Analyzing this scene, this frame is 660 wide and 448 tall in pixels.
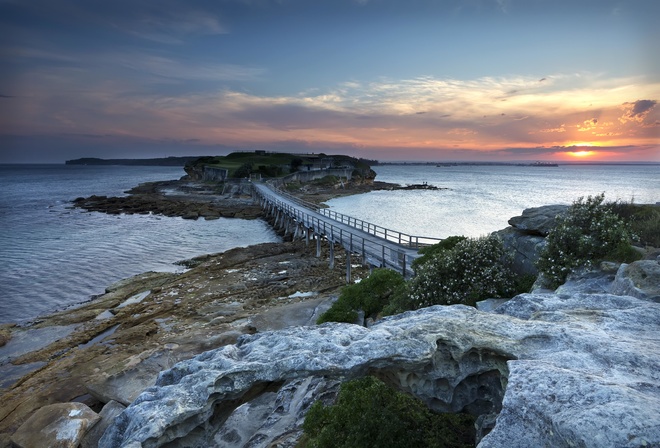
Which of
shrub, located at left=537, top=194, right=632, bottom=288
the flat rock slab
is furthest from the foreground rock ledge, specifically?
the flat rock slab

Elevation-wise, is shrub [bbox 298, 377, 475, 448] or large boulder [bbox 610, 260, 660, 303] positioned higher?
large boulder [bbox 610, 260, 660, 303]

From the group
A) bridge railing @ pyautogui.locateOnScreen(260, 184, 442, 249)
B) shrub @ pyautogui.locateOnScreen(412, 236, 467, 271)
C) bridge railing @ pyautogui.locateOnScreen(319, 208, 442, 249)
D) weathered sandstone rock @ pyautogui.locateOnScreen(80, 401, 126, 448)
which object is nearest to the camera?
weathered sandstone rock @ pyautogui.locateOnScreen(80, 401, 126, 448)

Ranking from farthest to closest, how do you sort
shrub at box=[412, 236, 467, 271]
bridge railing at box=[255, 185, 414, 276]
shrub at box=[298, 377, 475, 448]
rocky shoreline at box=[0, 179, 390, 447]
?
bridge railing at box=[255, 185, 414, 276], shrub at box=[412, 236, 467, 271], rocky shoreline at box=[0, 179, 390, 447], shrub at box=[298, 377, 475, 448]

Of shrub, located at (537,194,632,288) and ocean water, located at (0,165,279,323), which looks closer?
shrub, located at (537,194,632,288)

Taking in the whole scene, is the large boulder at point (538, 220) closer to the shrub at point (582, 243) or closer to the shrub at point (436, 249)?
the shrub at point (582, 243)

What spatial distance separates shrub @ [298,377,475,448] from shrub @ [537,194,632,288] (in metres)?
5.71

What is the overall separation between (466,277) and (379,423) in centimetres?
680

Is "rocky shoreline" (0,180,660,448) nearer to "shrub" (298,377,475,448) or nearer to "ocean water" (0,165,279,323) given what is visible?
"shrub" (298,377,475,448)

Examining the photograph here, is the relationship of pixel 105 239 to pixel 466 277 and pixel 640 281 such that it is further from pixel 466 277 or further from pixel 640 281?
pixel 640 281

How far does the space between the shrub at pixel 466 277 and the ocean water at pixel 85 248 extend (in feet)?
67.9

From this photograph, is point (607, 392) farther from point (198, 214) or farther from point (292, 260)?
point (198, 214)

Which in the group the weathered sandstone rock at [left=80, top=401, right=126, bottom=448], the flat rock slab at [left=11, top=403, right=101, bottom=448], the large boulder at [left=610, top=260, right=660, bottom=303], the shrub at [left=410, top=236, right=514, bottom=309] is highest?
the large boulder at [left=610, top=260, right=660, bottom=303]

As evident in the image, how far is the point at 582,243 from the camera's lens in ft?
35.1

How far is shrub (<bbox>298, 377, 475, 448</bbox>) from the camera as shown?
6.37 meters
